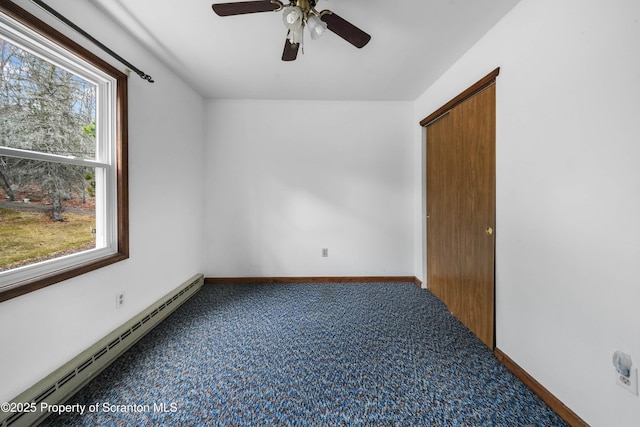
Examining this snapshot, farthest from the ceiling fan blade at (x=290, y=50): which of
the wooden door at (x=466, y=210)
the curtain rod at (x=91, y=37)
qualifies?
the wooden door at (x=466, y=210)

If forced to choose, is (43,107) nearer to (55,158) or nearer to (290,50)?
(55,158)

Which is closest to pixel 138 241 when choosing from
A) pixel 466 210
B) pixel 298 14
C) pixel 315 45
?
pixel 298 14

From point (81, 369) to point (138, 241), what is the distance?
927 mm

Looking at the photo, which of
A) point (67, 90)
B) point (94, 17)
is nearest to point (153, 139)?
point (67, 90)

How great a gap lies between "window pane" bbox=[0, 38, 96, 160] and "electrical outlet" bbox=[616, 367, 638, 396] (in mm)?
3155

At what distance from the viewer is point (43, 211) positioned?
4.69 ft

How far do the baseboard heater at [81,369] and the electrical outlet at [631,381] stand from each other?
2.81 m

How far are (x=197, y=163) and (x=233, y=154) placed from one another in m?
0.46

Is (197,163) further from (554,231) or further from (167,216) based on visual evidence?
(554,231)

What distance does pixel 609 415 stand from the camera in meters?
1.08

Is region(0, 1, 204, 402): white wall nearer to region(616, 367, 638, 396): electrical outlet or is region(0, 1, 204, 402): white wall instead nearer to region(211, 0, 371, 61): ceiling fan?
region(211, 0, 371, 61): ceiling fan

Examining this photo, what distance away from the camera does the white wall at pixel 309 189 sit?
316 cm

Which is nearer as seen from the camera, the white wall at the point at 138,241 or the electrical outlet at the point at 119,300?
the white wall at the point at 138,241

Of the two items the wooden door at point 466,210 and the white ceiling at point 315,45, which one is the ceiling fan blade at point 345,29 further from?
the wooden door at point 466,210
